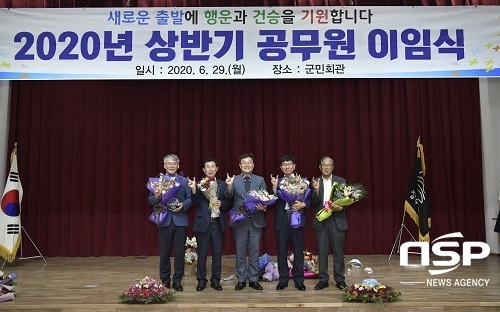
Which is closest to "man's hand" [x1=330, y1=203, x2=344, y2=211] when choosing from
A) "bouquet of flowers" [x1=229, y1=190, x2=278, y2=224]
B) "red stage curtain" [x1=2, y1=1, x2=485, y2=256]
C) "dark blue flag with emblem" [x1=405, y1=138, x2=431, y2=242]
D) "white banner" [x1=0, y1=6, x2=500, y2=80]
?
"bouquet of flowers" [x1=229, y1=190, x2=278, y2=224]

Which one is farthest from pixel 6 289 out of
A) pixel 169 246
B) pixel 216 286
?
pixel 216 286

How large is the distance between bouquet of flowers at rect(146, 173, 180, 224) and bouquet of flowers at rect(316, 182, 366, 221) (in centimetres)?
136

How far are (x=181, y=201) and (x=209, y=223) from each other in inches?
13.0

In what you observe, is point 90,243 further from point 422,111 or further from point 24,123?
point 422,111

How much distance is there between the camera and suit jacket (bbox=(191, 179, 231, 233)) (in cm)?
438

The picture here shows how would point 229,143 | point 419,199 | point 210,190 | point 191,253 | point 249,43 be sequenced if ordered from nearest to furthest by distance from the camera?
point 210,190 → point 249,43 → point 191,253 → point 419,199 → point 229,143

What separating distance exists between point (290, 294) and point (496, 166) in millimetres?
4111

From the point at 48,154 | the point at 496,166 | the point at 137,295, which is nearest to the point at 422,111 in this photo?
the point at 496,166

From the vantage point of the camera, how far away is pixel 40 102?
6863mm

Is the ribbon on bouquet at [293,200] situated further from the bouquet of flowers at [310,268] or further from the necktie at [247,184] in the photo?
the bouquet of flowers at [310,268]

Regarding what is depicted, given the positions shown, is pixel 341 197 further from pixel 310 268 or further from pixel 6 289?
pixel 6 289

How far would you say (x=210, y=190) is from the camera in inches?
171

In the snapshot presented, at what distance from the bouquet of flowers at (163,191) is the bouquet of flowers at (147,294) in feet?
2.05

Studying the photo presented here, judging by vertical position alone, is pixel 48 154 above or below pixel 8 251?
above
